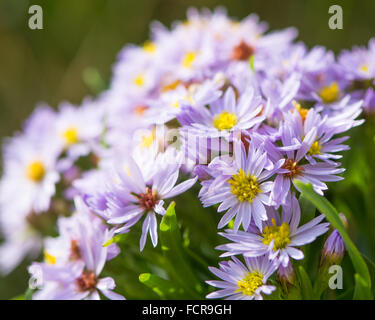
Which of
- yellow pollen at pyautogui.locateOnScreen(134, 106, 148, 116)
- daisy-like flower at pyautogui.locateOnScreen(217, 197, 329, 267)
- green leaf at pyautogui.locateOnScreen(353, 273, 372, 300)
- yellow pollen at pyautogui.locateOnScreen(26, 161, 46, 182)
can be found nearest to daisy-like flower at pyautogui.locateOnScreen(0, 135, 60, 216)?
yellow pollen at pyautogui.locateOnScreen(26, 161, 46, 182)

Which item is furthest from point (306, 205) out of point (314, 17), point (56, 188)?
point (314, 17)

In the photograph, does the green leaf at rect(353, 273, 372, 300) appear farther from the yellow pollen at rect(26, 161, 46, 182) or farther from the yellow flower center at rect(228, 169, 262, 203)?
the yellow pollen at rect(26, 161, 46, 182)

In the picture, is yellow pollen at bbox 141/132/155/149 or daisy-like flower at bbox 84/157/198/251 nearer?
daisy-like flower at bbox 84/157/198/251

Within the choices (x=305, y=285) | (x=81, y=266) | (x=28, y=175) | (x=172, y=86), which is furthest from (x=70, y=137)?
(x=305, y=285)

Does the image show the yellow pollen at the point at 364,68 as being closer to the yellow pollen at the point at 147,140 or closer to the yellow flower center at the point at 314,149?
the yellow flower center at the point at 314,149

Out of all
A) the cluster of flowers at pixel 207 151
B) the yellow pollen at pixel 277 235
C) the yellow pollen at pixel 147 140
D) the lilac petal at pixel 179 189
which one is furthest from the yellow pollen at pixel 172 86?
the yellow pollen at pixel 277 235

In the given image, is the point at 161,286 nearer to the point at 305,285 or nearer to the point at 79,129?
the point at 305,285
